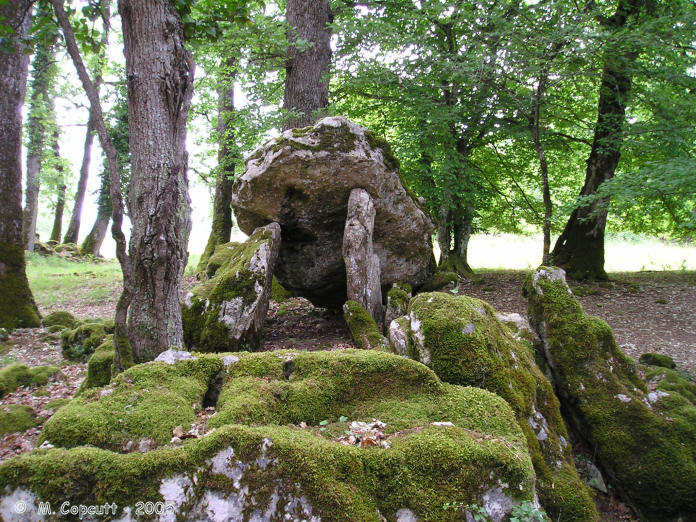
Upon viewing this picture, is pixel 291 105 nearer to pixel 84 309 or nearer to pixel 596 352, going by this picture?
pixel 84 309

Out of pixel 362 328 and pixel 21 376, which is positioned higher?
pixel 362 328

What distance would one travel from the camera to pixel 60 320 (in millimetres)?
9016

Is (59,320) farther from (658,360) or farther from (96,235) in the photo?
(96,235)

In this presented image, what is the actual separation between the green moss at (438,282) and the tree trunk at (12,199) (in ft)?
27.5

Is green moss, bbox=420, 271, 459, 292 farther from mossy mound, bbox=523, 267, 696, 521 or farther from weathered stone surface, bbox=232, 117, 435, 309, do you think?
mossy mound, bbox=523, 267, 696, 521

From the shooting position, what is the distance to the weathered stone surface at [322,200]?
7.22 m

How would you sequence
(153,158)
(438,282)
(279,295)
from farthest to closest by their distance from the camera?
(279,295) < (438,282) < (153,158)

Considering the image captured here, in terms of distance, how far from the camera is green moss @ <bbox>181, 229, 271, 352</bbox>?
6152mm

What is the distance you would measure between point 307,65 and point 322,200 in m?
4.79

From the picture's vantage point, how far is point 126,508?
2.35m

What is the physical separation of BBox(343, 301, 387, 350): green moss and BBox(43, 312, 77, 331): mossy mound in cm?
601

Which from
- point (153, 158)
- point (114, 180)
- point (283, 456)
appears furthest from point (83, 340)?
point (283, 456)

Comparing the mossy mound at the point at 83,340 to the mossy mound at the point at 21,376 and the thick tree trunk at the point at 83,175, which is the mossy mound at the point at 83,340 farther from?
the thick tree trunk at the point at 83,175

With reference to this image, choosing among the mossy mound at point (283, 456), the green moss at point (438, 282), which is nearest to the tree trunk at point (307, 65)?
the green moss at point (438, 282)
